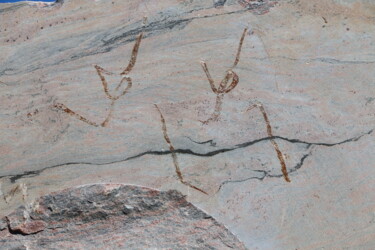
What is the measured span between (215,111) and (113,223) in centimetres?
55

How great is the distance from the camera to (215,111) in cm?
193

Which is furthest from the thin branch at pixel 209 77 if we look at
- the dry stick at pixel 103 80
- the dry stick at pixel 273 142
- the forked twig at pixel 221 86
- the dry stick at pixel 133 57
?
the dry stick at pixel 103 80

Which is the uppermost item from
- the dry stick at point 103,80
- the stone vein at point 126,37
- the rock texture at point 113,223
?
the stone vein at point 126,37

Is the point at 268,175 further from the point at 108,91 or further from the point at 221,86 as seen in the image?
the point at 108,91

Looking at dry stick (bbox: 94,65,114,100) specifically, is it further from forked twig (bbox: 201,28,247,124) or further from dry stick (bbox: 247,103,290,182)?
dry stick (bbox: 247,103,290,182)

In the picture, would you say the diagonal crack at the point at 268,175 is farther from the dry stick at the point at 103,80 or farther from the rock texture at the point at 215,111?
the dry stick at the point at 103,80

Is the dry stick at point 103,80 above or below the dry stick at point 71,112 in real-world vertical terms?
above

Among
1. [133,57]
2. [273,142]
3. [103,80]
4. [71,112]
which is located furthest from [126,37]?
[273,142]

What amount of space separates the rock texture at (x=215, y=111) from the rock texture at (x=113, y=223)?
0.12ft

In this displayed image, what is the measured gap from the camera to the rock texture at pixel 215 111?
1861 millimetres

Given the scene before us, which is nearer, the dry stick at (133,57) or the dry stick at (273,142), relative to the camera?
the dry stick at (273,142)

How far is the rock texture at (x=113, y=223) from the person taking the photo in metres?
1.84

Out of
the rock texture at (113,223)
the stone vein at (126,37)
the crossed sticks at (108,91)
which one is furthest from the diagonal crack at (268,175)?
the stone vein at (126,37)

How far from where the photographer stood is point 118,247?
6.03ft
